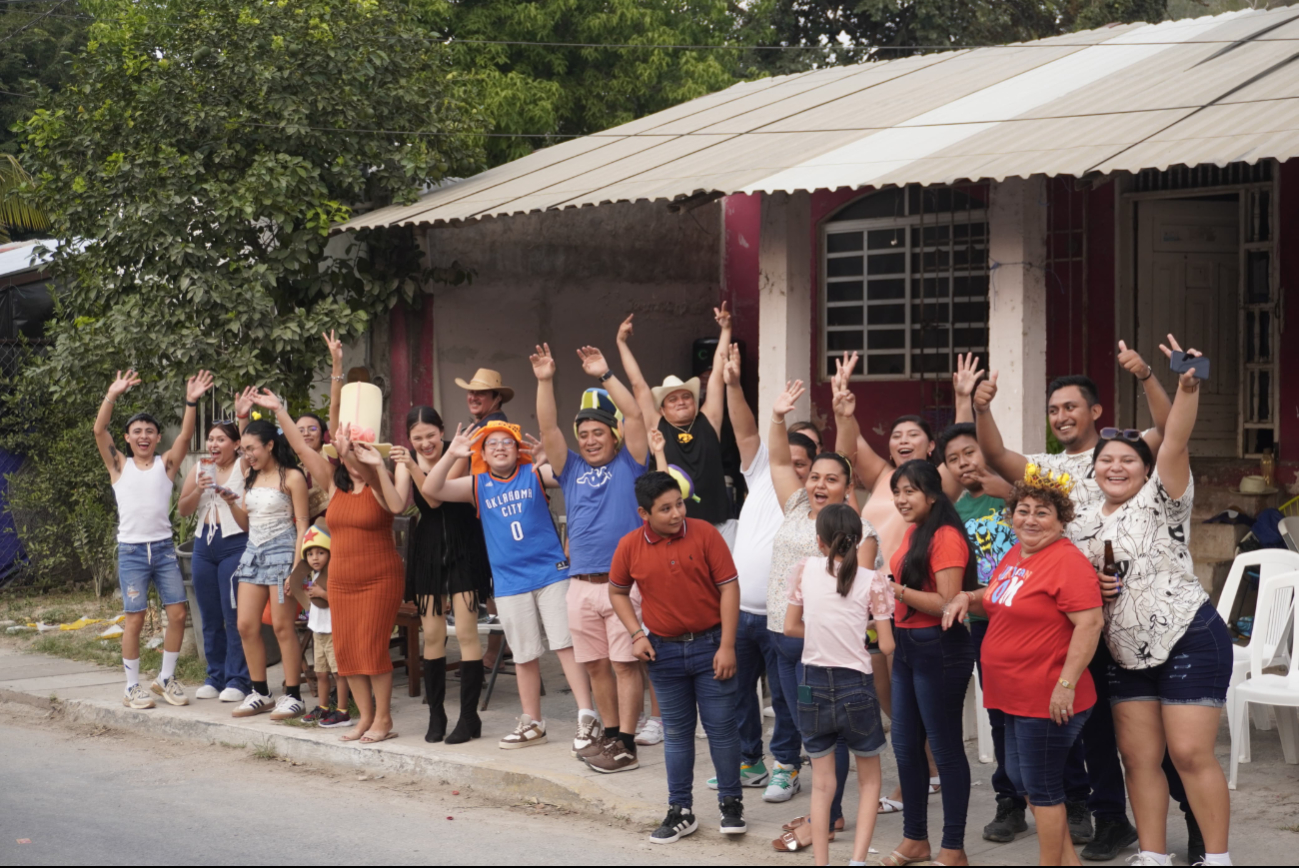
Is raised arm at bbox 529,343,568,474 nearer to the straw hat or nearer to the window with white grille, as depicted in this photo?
the straw hat

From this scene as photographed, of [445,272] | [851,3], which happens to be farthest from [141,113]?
[851,3]

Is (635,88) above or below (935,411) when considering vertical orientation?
above

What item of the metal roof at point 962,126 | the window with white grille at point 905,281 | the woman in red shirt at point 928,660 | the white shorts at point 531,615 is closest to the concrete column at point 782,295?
the metal roof at point 962,126

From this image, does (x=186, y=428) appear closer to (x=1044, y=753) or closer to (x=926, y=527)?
(x=926, y=527)

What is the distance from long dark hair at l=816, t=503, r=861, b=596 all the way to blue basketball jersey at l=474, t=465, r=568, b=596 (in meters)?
2.38

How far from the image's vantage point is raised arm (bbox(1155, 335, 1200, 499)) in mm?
4770

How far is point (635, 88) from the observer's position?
2155cm

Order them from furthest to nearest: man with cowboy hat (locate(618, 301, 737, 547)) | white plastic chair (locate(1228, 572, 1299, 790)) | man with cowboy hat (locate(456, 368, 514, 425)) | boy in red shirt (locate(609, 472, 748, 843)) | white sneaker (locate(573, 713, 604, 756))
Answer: man with cowboy hat (locate(456, 368, 514, 425)) < man with cowboy hat (locate(618, 301, 737, 547)) < white sneaker (locate(573, 713, 604, 756)) < white plastic chair (locate(1228, 572, 1299, 790)) < boy in red shirt (locate(609, 472, 748, 843))

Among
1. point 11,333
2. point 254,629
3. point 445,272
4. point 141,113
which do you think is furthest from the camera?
point 11,333

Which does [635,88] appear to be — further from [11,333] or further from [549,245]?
[11,333]

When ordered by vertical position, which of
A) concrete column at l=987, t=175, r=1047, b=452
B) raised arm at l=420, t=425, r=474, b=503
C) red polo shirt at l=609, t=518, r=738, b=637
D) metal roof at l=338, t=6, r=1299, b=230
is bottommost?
red polo shirt at l=609, t=518, r=738, b=637

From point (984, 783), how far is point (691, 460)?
2187 millimetres

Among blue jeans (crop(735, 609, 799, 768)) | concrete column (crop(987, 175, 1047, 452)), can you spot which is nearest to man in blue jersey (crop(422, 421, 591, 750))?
blue jeans (crop(735, 609, 799, 768))

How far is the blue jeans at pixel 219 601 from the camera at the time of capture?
8.72m
